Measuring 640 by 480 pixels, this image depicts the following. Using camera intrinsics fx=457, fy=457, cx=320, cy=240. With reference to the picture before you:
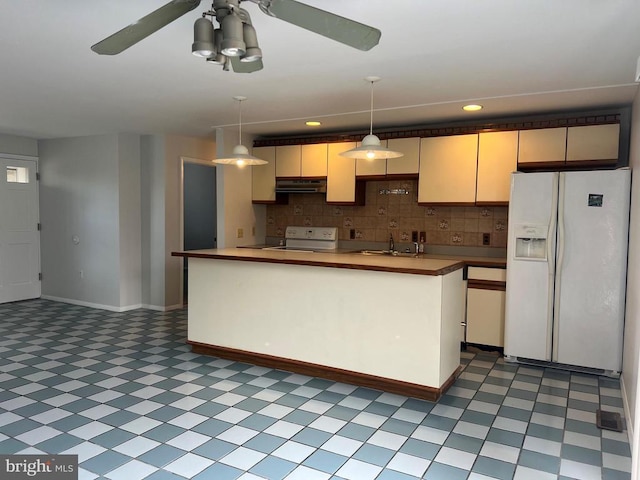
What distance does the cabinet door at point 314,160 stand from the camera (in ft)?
18.0

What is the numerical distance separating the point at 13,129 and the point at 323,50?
16.5ft

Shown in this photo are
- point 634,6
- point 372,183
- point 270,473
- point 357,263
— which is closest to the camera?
point 634,6

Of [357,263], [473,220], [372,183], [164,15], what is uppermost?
[164,15]

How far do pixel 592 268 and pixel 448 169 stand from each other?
5.47 feet

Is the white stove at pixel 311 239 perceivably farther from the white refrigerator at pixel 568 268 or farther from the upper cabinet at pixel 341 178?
the white refrigerator at pixel 568 268

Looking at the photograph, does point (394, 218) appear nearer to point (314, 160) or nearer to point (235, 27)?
point (314, 160)

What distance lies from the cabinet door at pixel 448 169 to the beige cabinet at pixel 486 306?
79 cm

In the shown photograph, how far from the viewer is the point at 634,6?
85.0 inches

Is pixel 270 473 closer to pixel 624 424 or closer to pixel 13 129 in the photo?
pixel 624 424

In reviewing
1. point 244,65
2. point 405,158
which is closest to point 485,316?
point 405,158

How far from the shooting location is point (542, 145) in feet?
14.3

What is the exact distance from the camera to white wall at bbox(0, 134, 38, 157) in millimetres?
6371

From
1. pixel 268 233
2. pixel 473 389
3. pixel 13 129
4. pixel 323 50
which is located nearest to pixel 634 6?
pixel 323 50

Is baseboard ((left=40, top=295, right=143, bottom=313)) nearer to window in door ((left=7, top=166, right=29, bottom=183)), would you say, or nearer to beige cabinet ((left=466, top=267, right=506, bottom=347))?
window in door ((left=7, top=166, right=29, bottom=183))
